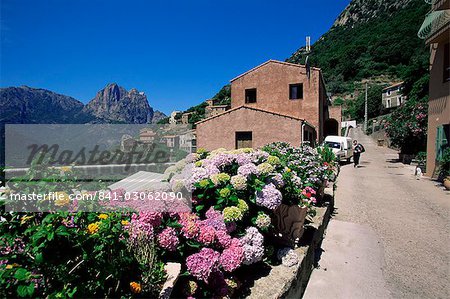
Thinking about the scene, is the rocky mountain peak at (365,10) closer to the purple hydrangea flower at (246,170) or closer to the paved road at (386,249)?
the paved road at (386,249)

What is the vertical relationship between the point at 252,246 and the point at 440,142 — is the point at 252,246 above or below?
below

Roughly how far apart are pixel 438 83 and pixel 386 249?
10.7m

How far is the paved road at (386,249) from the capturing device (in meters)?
3.58

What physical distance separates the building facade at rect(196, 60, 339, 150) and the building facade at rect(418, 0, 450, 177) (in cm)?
642

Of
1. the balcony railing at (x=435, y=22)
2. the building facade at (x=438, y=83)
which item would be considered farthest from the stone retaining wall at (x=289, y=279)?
the balcony railing at (x=435, y=22)

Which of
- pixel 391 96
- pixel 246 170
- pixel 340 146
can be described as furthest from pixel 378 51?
pixel 246 170

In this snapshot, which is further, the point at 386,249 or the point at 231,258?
the point at 386,249

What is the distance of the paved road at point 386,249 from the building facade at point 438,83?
3652 millimetres

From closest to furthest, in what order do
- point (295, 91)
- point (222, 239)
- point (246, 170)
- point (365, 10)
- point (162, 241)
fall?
1. point (162, 241)
2. point (222, 239)
3. point (246, 170)
4. point (295, 91)
5. point (365, 10)

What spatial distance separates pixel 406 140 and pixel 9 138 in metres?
20.8

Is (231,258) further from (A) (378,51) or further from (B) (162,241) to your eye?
(A) (378,51)

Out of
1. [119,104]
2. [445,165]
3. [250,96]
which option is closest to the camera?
[445,165]

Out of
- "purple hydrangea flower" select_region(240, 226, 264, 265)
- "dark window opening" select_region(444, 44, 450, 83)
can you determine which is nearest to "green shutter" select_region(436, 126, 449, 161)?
"dark window opening" select_region(444, 44, 450, 83)

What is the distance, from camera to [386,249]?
482cm
